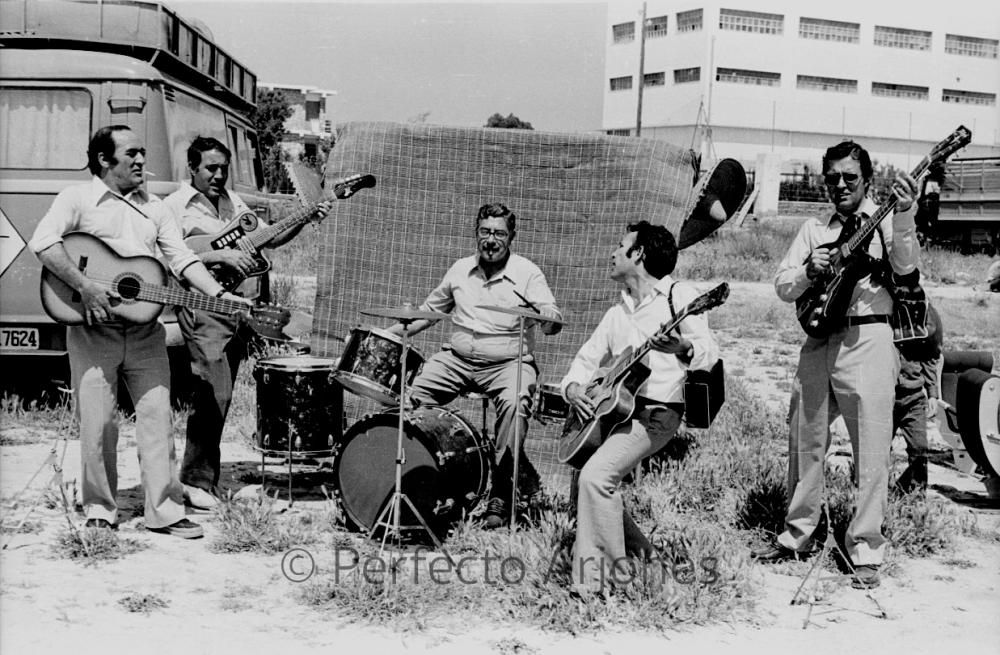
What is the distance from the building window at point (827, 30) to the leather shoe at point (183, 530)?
155 feet

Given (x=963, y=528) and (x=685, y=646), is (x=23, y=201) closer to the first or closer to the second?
(x=685, y=646)

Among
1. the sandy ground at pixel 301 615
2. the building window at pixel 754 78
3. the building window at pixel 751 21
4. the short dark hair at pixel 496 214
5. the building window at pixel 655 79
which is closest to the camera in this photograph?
the sandy ground at pixel 301 615

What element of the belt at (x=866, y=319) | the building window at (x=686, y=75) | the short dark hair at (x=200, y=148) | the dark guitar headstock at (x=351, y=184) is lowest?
the belt at (x=866, y=319)

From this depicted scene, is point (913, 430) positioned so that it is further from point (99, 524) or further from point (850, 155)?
point (99, 524)

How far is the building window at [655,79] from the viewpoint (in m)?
49.2

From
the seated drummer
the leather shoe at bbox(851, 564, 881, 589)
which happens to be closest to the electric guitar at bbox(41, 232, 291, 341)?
the seated drummer

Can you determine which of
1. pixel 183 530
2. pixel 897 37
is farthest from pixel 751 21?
pixel 183 530

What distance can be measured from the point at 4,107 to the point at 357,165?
2.46 m

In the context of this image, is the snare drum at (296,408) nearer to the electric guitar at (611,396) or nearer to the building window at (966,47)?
the electric guitar at (611,396)

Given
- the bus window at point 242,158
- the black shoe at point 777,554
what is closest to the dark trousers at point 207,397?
the black shoe at point 777,554

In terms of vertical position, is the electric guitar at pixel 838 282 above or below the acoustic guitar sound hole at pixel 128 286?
above

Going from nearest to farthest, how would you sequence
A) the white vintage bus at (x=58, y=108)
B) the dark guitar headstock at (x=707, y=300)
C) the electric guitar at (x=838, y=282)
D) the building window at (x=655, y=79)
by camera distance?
1. the dark guitar headstock at (x=707, y=300)
2. the electric guitar at (x=838, y=282)
3. the white vintage bus at (x=58, y=108)
4. the building window at (x=655, y=79)

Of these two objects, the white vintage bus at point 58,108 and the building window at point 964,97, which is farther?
the building window at point 964,97

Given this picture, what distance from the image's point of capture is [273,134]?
31.3 metres
